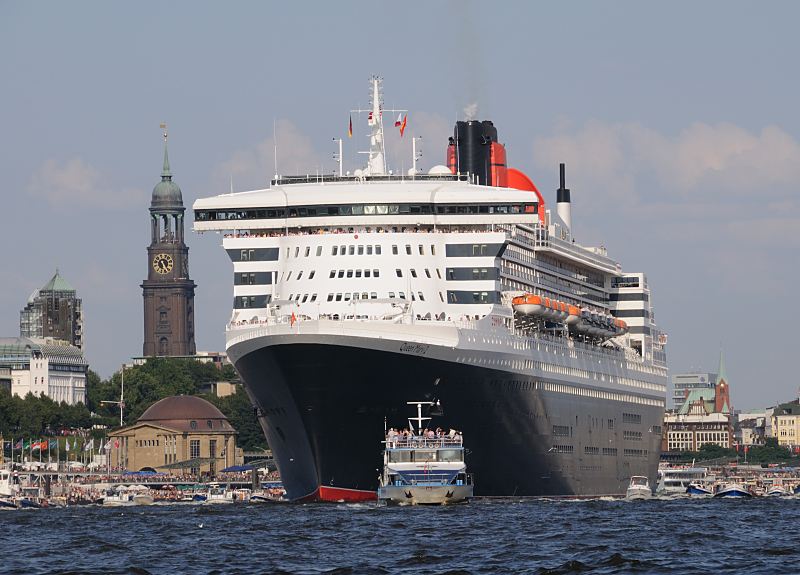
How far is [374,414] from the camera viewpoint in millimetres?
102062

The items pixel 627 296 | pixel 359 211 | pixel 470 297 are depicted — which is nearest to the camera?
pixel 359 211

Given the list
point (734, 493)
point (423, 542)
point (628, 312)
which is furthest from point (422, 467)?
point (734, 493)

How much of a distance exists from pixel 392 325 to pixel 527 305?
14145 mm

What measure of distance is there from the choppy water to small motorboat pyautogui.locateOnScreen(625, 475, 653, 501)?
72.2 feet

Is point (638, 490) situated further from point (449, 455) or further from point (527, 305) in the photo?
point (449, 455)

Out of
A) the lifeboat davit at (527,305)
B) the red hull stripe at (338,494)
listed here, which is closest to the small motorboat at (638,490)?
the lifeboat davit at (527,305)

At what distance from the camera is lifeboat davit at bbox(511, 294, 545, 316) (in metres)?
113

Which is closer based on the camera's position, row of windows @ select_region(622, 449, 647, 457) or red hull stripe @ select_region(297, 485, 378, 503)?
red hull stripe @ select_region(297, 485, 378, 503)

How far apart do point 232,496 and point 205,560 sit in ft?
310

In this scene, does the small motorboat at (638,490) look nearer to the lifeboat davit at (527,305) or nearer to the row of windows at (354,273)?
the lifeboat davit at (527,305)

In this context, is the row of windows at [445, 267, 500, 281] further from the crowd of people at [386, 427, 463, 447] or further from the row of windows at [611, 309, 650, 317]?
the row of windows at [611, 309, 650, 317]

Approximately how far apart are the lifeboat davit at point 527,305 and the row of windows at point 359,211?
5573 millimetres

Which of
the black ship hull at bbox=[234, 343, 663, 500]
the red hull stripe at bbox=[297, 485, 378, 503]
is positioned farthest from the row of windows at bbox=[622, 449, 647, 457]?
the red hull stripe at bbox=[297, 485, 378, 503]

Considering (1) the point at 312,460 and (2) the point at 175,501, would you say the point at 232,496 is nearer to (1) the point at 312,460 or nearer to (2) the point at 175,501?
(2) the point at 175,501
